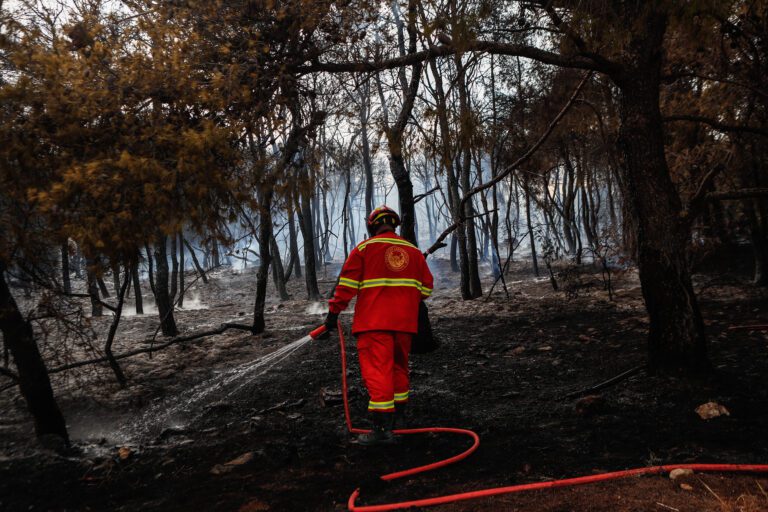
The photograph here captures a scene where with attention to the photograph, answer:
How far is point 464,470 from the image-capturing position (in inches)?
133

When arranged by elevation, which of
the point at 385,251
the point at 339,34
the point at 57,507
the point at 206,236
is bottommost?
the point at 57,507

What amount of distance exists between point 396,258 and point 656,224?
2.40 m

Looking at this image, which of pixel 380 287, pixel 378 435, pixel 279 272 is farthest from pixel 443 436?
pixel 279 272

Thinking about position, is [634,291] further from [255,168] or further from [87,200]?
[87,200]

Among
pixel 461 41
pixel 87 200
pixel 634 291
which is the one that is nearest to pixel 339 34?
pixel 461 41

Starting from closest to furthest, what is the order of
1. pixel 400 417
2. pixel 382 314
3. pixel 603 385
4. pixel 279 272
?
1. pixel 382 314
2. pixel 400 417
3. pixel 603 385
4. pixel 279 272


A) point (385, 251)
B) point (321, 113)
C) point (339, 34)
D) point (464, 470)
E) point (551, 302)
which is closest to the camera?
point (464, 470)

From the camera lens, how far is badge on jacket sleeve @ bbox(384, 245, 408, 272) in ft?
13.7

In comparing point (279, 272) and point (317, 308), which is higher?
point (279, 272)

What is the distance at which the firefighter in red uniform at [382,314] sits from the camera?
4020 millimetres

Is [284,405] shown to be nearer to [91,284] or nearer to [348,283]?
[348,283]

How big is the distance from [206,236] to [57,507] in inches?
94.2

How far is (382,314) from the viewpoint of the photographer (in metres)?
4.06

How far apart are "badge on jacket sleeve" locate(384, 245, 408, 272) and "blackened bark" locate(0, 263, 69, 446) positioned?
122 inches
